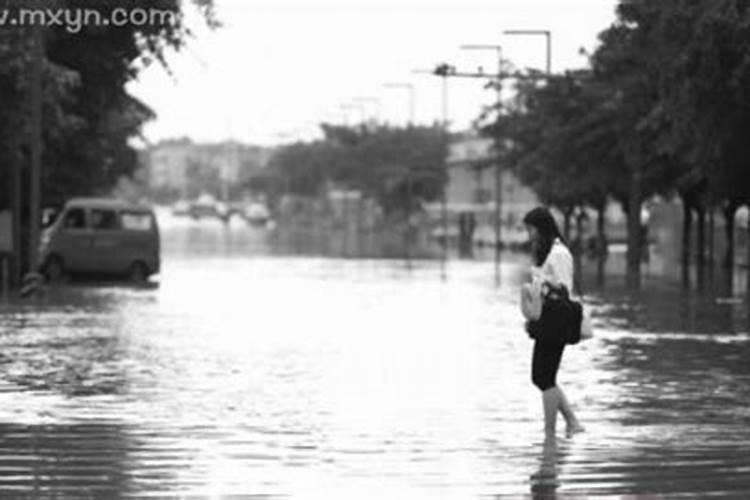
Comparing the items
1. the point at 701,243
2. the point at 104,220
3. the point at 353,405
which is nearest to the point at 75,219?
the point at 104,220

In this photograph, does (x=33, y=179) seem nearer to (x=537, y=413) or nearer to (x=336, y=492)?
(x=537, y=413)

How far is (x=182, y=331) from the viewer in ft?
82.2

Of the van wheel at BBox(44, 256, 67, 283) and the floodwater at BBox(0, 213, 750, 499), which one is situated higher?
the van wheel at BBox(44, 256, 67, 283)

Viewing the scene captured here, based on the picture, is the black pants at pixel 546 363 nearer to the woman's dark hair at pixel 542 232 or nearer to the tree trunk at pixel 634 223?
the woman's dark hair at pixel 542 232

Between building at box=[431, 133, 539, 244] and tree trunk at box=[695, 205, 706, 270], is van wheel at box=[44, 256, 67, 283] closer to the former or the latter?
tree trunk at box=[695, 205, 706, 270]

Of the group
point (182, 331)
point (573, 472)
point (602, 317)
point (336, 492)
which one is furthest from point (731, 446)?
point (602, 317)

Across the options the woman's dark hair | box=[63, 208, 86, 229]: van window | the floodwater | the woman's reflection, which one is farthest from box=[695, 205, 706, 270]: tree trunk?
the woman's reflection

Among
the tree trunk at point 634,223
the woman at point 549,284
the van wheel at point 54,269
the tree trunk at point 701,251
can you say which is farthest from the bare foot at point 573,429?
the tree trunk at point 634,223

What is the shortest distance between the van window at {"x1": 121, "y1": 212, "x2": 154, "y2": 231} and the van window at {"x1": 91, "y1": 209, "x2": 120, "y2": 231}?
26 centimetres

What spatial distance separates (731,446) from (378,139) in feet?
449

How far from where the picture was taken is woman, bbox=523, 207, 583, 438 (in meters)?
13.4

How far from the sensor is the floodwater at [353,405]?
11344mm

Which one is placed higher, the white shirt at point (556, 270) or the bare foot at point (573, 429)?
the white shirt at point (556, 270)

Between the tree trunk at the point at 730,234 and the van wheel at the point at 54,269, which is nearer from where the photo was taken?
the van wheel at the point at 54,269
